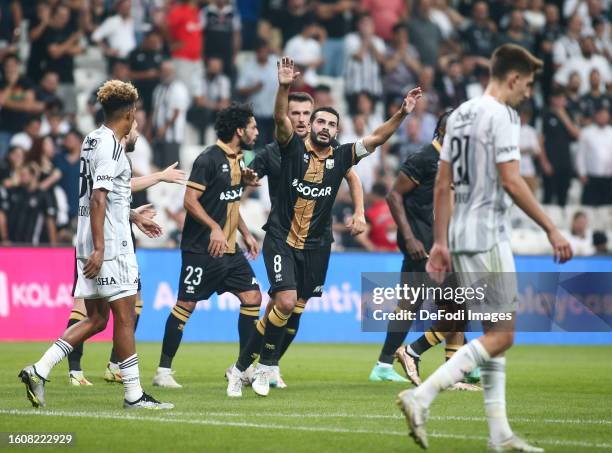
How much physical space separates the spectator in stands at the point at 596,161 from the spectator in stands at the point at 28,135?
10.9 m

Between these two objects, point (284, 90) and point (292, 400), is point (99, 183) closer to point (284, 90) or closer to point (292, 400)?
point (284, 90)

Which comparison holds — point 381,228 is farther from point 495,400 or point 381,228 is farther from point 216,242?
point 495,400

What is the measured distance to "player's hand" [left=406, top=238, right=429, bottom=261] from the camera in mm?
11961

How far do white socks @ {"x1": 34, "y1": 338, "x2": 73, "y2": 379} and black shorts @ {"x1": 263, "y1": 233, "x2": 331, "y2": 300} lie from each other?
2.20m

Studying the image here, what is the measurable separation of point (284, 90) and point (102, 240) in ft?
6.72

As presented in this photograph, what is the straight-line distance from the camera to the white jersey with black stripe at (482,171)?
752 cm

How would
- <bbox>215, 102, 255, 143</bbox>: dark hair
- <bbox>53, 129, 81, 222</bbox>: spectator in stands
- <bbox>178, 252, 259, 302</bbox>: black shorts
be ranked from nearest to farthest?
<bbox>215, 102, 255, 143</bbox>: dark hair
<bbox>178, 252, 259, 302</bbox>: black shorts
<bbox>53, 129, 81, 222</bbox>: spectator in stands

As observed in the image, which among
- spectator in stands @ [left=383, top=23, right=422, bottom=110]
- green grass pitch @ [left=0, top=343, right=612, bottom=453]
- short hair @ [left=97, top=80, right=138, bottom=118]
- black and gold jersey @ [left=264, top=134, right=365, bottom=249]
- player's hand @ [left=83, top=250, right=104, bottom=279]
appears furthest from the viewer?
spectator in stands @ [left=383, top=23, right=422, bottom=110]

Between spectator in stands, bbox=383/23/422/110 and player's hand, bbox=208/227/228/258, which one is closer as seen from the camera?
player's hand, bbox=208/227/228/258

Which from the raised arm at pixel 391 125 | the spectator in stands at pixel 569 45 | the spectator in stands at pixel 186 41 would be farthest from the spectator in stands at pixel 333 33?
the raised arm at pixel 391 125

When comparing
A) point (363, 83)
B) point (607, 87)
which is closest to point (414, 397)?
point (363, 83)

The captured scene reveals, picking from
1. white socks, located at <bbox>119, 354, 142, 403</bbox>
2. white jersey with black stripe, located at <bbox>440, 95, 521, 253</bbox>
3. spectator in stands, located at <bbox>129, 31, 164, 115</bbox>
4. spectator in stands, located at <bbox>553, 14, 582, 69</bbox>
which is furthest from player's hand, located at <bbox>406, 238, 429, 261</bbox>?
spectator in stands, located at <bbox>553, 14, 582, 69</bbox>

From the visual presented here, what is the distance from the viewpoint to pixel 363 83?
2395cm

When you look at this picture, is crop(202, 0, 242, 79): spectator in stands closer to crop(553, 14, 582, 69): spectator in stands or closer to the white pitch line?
crop(553, 14, 582, 69): spectator in stands
